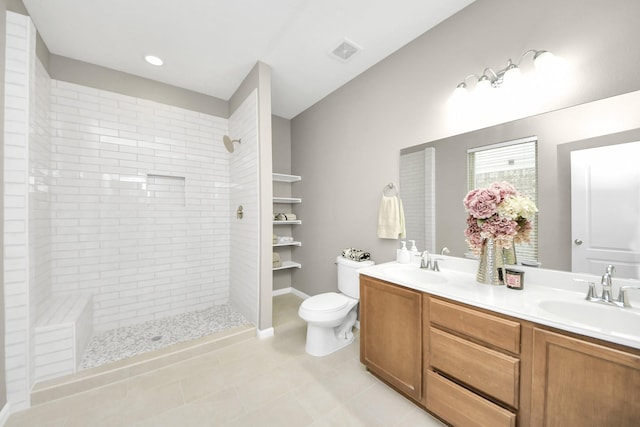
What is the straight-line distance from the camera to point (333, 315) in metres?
2.06

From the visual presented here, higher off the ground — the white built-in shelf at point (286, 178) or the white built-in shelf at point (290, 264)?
the white built-in shelf at point (286, 178)

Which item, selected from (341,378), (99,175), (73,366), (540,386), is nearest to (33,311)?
(73,366)

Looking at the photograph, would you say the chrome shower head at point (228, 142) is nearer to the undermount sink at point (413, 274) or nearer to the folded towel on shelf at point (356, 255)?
the folded towel on shelf at point (356, 255)

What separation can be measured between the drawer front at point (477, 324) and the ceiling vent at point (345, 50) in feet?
7.09

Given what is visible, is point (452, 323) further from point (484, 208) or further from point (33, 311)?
point (33, 311)

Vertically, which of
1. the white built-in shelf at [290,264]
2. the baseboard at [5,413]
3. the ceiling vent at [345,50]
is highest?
the ceiling vent at [345,50]

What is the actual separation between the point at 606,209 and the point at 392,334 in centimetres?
136

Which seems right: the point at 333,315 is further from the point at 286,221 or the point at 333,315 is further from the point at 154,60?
the point at 154,60

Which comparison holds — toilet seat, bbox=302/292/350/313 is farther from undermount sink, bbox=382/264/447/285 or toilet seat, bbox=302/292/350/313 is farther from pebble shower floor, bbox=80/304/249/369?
pebble shower floor, bbox=80/304/249/369

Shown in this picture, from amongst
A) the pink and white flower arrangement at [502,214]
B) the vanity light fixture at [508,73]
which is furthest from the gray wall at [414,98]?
the pink and white flower arrangement at [502,214]

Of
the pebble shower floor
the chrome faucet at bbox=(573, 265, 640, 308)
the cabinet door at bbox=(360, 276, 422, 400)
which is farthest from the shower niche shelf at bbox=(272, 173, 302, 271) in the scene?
the chrome faucet at bbox=(573, 265, 640, 308)

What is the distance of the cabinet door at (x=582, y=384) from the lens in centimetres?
84

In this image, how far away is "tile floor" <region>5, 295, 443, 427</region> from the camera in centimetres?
146

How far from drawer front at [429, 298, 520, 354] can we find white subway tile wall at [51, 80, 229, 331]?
2.67m
